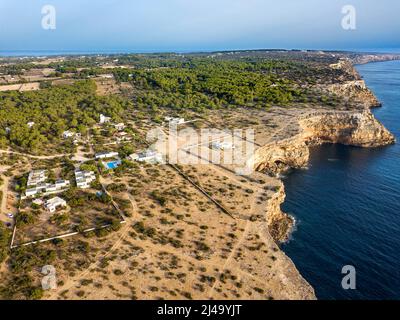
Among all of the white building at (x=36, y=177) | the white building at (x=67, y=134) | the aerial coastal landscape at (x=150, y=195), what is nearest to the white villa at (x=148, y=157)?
the aerial coastal landscape at (x=150, y=195)

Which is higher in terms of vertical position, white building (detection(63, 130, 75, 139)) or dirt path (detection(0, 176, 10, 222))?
white building (detection(63, 130, 75, 139))

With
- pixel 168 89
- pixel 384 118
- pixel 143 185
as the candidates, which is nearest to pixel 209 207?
pixel 143 185

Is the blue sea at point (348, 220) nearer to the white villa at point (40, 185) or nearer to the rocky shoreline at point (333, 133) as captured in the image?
the rocky shoreline at point (333, 133)

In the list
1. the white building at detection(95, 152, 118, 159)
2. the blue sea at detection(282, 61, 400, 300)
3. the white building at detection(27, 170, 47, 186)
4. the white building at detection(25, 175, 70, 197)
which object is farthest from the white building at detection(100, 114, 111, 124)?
the blue sea at detection(282, 61, 400, 300)

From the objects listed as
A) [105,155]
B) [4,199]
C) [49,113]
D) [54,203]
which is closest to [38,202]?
[54,203]

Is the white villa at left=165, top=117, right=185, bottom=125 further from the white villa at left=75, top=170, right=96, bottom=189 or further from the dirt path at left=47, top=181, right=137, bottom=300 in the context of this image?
the dirt path at left=47, top=181, right=137, bottom=300

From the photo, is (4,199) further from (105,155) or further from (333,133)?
(333,133)

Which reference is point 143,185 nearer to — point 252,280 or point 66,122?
point 252,280
